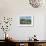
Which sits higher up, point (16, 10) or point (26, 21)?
point (16, 10)

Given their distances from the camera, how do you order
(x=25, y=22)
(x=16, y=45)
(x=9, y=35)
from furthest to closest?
(x=25, y=22), (x=9, y=35), (x=16, y=45)

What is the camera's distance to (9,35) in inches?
99.7

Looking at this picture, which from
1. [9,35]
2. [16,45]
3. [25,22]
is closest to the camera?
[16,45]

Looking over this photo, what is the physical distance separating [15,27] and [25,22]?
0.25 meters

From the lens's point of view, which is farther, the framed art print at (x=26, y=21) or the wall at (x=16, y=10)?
the framed art print at (x=26, y=21)

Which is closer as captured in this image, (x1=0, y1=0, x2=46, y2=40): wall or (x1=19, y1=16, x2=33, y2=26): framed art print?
(x1=0, y1=0, x2=46, y2=40): wall

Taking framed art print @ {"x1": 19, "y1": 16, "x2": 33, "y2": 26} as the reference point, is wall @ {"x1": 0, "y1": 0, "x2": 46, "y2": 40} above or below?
above

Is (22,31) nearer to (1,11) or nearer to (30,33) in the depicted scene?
(30,33)

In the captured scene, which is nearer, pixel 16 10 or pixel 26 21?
pixel 16 10

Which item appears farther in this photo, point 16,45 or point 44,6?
point 44,6

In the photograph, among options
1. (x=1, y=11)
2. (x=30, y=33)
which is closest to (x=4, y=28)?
(x=1, y=11)

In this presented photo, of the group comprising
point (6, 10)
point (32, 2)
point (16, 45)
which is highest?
point (32, 2)

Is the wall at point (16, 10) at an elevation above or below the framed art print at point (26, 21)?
above

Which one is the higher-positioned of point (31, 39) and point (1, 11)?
point (1, 11)
